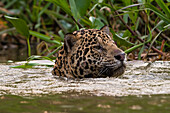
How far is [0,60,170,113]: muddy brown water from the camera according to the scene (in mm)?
2768

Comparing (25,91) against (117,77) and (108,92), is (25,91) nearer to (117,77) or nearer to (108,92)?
(108,92)

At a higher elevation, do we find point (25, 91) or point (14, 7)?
point (14, 7)

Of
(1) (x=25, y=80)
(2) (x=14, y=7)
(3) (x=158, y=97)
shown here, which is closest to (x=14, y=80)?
(1) (x=25, y=80)

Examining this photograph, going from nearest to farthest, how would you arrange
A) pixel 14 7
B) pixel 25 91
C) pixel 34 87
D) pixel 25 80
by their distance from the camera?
pixel 25 91 < pixel 34 87 < pixel 25 80 < pixel 14 7

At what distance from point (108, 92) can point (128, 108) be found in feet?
2.38

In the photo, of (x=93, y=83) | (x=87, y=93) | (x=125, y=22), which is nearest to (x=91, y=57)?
(x=93, y=83)

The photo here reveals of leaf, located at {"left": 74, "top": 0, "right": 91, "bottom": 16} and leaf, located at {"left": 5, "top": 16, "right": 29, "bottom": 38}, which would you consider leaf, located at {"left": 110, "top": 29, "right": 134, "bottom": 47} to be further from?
leaf, located at {"left": 5, "top": 16, "right": 29, "bottom": 38}

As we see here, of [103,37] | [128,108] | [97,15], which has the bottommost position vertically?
[128,108]

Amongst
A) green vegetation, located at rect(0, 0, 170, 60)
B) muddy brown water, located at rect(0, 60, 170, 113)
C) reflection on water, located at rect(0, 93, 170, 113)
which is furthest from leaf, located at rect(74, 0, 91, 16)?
reflection on water, located at rect(0, 93, 170, 113)

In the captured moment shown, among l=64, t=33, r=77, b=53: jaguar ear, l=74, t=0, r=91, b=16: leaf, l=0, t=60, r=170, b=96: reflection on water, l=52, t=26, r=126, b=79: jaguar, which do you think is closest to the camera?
l=0, t=60, r=170, b=96: reflection on water

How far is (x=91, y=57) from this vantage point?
4457 millimetres

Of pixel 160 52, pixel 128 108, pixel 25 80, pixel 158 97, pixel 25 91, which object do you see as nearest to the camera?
pixel 128 108

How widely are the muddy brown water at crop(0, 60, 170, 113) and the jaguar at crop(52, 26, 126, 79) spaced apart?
121 mm

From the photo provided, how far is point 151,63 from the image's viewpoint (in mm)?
5871
